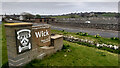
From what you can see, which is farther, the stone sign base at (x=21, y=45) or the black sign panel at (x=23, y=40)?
the black sign panel at (x=23, y=40)

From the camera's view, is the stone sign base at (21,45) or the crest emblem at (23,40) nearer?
the stone sign base at (21,45)

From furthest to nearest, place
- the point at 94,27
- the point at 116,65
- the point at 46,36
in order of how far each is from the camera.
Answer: the point at 94,27
the point at 46,36
the point at 116,65

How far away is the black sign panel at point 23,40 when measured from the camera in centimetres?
591

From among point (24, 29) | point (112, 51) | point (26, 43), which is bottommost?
point (112, 51)

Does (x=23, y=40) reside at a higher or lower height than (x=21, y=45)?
higher

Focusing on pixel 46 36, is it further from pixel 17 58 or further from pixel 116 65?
pixel 116 65

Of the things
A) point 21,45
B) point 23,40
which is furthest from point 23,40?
point 21,45

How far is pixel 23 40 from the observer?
6.18m

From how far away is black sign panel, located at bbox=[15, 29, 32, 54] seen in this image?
19.4ft

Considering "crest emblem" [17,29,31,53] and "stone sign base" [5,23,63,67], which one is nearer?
"stone sign base" [5,23,63,67]

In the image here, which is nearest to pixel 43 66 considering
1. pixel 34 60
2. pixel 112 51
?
pixel 34 60

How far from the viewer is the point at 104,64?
695cm

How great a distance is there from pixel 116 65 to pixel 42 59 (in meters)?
5.58

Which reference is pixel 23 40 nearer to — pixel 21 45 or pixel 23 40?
pixel 23 40
